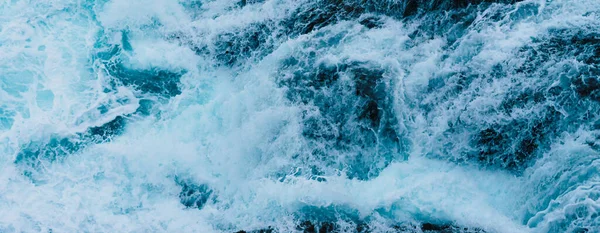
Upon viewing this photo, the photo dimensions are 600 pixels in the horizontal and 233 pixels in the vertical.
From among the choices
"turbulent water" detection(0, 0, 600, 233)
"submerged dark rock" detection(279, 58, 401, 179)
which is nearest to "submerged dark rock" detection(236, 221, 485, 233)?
"turbulent water" detection(0, 0, 600, 233)

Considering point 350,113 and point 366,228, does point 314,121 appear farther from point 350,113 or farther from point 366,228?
point 366,228

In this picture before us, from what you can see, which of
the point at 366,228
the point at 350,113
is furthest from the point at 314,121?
the point at 366,228

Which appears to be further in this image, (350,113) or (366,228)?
(350,113)

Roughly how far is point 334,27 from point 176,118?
382 cm

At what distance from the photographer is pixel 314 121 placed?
7.89 metres

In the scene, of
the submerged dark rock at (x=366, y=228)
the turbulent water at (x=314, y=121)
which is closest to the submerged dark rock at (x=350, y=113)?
the turbulent water at (x=314, y=121)

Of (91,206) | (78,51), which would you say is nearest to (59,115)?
(78,51)

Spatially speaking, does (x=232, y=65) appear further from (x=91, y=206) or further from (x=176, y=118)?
(x=91, y=206)

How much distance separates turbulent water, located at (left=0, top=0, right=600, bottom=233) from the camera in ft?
22.7

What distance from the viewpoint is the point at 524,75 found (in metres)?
7.43

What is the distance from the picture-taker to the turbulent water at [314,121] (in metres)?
6.91

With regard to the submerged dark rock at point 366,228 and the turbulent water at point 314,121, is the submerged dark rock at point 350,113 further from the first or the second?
the submerged dark rock at point 366,228

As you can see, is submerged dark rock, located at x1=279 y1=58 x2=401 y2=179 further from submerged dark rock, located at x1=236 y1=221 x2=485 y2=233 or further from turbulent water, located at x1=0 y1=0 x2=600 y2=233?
submerged dark rock, located at x1=236 y1=221 x2=485 y2=233

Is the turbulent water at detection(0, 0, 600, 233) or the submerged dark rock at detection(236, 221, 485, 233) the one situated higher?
the turbulent water at detection(0, 0, 600, 233)
